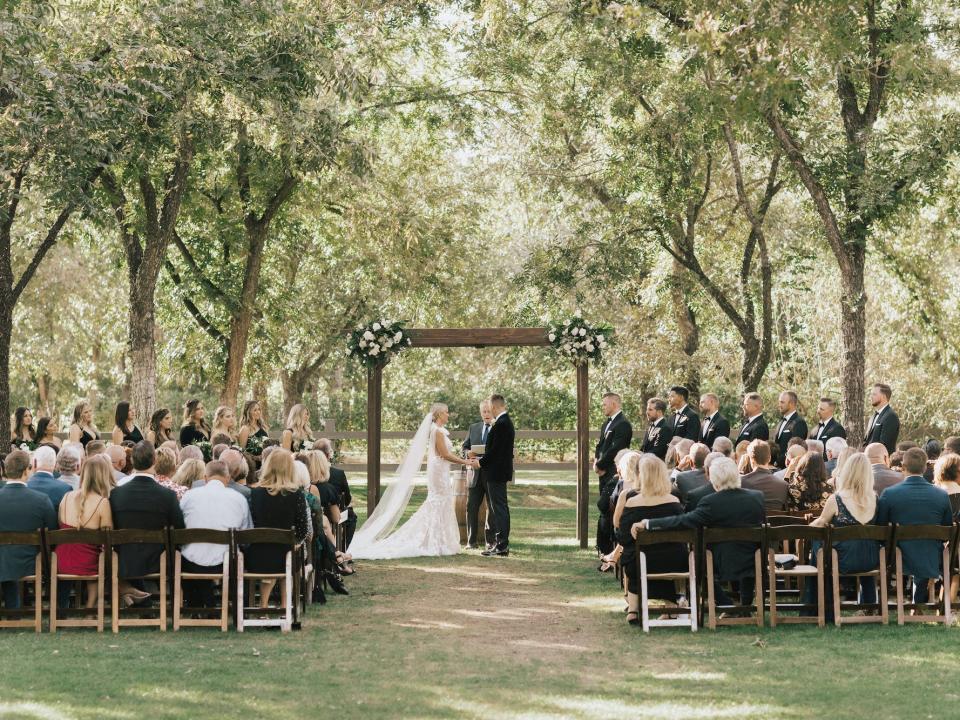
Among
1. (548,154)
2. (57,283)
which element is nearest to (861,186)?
(548,154)

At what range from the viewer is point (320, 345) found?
1048 inches

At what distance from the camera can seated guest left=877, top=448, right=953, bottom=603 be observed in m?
9.42

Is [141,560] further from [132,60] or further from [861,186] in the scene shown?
[861,186]

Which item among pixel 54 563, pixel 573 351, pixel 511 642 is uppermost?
pixel 573 351

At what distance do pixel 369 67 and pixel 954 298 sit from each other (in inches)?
456

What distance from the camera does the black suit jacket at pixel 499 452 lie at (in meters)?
14.8

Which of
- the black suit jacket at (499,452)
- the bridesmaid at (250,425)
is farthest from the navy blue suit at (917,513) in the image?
the bridesmaid at (250,425)

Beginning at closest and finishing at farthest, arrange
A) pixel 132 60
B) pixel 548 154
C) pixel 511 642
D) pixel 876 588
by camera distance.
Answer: pixel 511 642, pixel 876 588, pixel 132 60, pixel 548 154

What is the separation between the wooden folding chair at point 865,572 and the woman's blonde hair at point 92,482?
221 inches

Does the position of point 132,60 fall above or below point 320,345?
above

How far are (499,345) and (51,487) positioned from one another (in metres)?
6.63

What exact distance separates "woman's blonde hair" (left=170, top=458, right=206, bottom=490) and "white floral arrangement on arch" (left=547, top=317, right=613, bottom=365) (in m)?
6.40

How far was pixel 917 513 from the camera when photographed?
30.9 ft

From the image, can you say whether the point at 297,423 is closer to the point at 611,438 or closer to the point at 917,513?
the point at 611,438
